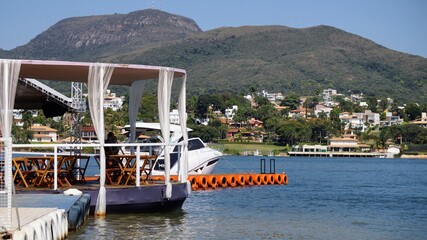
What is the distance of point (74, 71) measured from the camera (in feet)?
82.0

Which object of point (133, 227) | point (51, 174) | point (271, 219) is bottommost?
point (271, 219)

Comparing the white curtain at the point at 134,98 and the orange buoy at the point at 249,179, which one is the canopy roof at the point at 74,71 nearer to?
the white curtain at the point at 134,98

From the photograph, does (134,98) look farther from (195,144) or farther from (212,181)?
(195,144)

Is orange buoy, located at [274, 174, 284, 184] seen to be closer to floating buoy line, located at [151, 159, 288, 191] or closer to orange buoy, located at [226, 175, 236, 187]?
floating buoy line, located at [151, 159, 288, 191]

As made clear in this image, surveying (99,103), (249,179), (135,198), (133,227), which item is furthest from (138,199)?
(249,179)

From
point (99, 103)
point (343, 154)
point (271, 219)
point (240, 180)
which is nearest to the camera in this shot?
point (99, 103)

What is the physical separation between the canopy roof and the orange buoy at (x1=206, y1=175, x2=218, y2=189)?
15220mm

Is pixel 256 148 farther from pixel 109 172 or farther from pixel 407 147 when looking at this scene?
pixel 109 172

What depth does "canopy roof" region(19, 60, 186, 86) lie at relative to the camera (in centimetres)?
2356

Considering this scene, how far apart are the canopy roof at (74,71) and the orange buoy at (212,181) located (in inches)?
599

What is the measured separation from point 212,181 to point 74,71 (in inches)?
746

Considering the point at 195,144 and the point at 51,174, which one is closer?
the point at 51,174

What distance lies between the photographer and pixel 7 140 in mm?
14820

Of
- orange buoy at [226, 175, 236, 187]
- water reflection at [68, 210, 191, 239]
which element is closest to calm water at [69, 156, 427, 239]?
water reflection at [68, 210, 191, 239]
